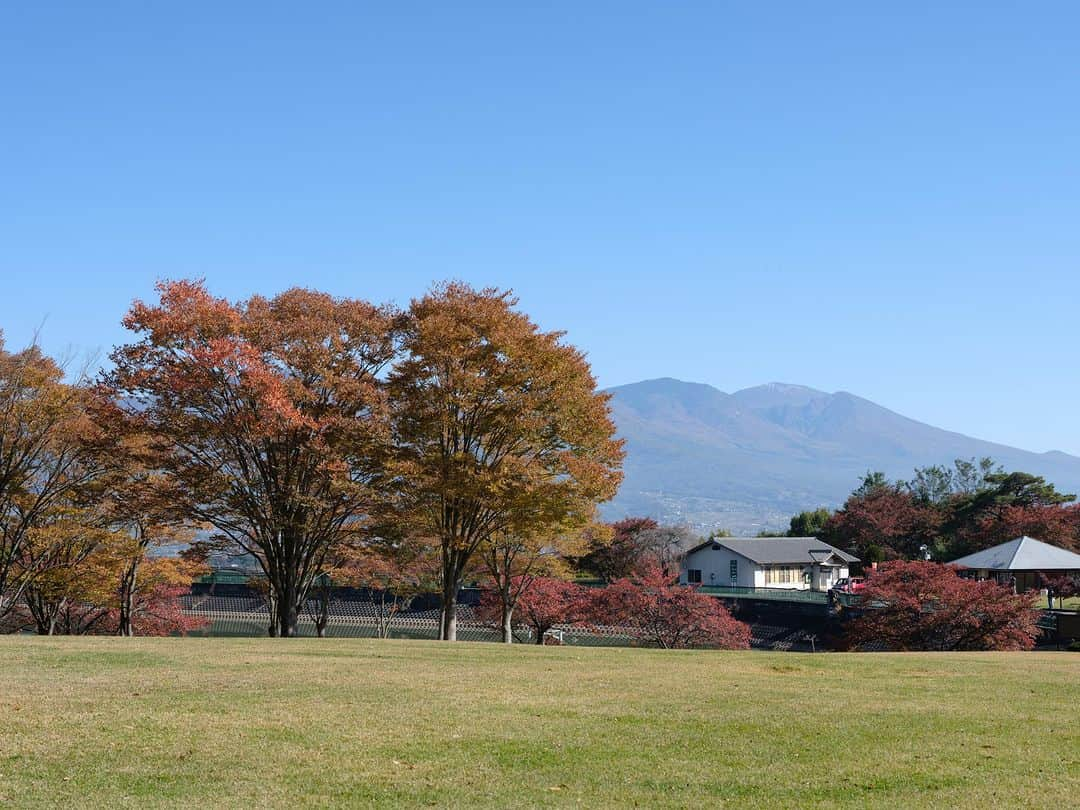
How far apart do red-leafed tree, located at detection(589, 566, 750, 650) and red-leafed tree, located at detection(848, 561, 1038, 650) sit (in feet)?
19.5

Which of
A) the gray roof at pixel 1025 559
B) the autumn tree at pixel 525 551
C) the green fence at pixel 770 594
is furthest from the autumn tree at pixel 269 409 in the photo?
the gray roof at pixel 1025 559

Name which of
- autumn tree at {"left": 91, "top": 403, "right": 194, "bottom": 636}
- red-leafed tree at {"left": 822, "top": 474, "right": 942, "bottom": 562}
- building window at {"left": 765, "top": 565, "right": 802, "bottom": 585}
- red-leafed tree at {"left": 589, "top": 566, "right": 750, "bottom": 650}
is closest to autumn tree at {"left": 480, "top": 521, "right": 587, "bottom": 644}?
red-leafed tree at {"left": 589, "top": 566, "right": 750, "bottom": 650}

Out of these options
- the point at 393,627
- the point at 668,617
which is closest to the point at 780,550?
the point at 393,627

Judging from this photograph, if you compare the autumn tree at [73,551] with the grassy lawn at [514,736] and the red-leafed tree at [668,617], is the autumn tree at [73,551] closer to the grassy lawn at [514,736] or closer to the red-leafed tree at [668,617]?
the grassy lawn at [514,736]

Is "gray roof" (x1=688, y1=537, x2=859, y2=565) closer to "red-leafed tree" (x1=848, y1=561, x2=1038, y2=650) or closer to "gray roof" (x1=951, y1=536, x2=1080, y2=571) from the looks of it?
"gray roof" (x1=951, y1=536, x2=1080, y2=571)

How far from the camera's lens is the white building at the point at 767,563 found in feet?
272

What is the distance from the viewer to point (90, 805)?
9.01m

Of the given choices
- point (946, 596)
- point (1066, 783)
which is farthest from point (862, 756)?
point (946, 596)

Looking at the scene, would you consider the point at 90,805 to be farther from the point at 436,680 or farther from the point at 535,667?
the point at 535,667

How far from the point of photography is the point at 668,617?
4509 centimetres

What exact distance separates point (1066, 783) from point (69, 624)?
42383 millimetres

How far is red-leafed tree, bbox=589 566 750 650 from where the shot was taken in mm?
44688

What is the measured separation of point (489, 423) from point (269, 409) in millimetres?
6301

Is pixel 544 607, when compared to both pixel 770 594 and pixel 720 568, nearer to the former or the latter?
pixel 770 594
